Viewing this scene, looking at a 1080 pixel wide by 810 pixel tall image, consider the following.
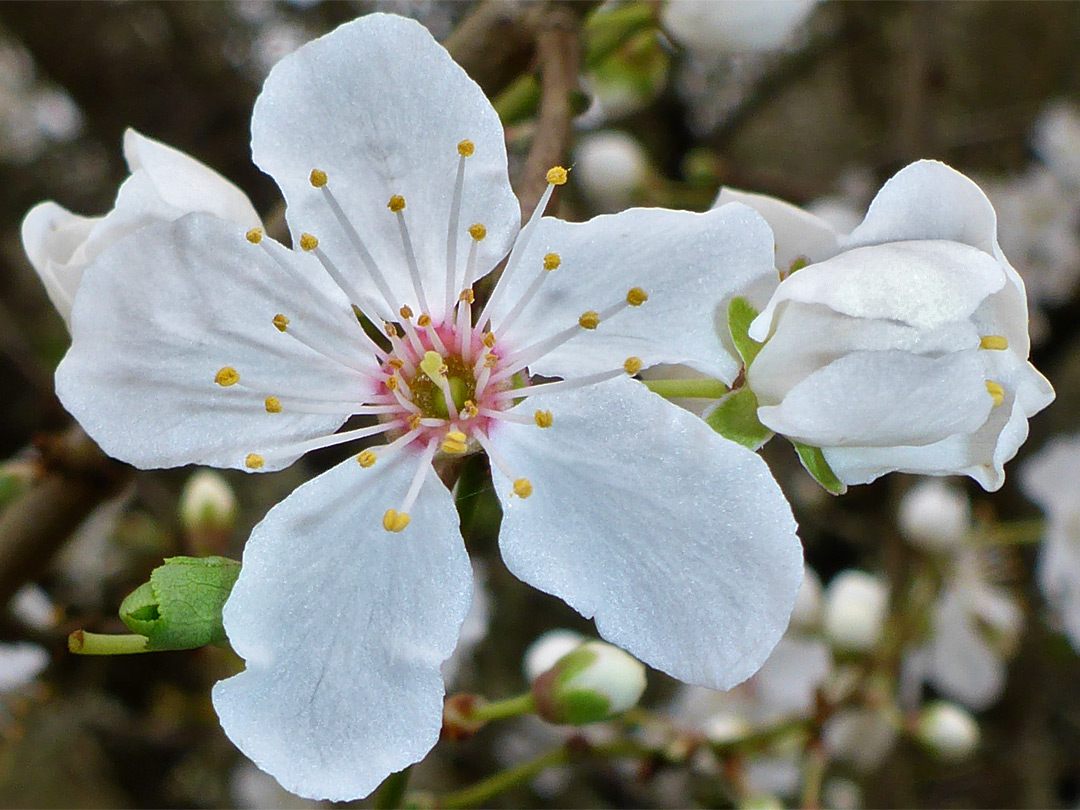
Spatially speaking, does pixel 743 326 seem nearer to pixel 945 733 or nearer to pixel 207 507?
pixel 207 507

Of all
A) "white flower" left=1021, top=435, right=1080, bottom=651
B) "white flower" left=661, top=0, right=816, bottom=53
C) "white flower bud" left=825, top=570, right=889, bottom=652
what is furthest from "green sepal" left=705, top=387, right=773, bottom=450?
"white flower" left=1021, top=435, right=1080, bottom=651

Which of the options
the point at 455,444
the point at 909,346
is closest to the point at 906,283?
the point at 909,346

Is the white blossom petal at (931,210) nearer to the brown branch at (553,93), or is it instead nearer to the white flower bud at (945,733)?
the brown branch at (553,93)

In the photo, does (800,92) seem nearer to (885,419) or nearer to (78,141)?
(78,141)

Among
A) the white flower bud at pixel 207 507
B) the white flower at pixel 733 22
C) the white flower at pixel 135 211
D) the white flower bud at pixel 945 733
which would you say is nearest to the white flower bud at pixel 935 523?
the white flower bud at pixel 945 733

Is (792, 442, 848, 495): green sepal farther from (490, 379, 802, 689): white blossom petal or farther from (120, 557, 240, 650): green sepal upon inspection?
(120, 557, 240, 650): green sepal

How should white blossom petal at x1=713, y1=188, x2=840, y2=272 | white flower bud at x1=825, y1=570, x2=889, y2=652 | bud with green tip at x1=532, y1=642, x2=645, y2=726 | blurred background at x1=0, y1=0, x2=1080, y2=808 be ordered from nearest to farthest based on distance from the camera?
white blossom petal at x1=713, y1=188, x2=840, y2=272 → bud with green tip at x1=532, y1=642, x2=645, y2=726 → white flower bud at x1=825, y1=570, x2=889, y2=652 → blurred background at x1=0, y1=0, x2=1080, y2=808

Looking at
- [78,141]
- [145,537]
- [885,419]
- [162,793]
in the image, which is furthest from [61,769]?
[885,419]
